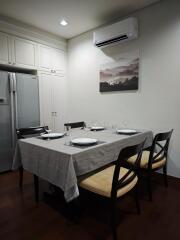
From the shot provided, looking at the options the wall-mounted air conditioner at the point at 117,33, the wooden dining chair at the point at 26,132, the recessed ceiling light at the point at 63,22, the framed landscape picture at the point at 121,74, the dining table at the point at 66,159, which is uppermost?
the recessed ceiling light at the point at 63,22

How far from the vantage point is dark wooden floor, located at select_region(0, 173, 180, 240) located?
5.13 feet

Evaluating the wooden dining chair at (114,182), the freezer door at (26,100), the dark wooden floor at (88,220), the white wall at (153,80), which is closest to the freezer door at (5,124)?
the freezer door at (26,100)

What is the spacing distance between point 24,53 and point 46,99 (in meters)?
0.95

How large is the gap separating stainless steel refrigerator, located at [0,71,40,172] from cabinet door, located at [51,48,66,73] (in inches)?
27.4

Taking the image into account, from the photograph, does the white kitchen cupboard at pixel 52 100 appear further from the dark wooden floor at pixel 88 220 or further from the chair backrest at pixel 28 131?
the dark wooden floor at pixel 88 220

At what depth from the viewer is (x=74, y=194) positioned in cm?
147

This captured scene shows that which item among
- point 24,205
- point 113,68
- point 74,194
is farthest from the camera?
point 113,68

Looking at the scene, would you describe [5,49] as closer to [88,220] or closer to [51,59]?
[51,59]

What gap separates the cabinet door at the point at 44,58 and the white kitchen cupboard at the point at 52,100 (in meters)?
0.14

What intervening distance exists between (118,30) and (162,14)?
2.24 ft

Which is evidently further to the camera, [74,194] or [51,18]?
[51,18]

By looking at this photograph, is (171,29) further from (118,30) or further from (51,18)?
(51,18)

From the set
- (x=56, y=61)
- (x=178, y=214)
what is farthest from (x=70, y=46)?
(x=178, y=214)

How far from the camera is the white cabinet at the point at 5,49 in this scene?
9.73ft
